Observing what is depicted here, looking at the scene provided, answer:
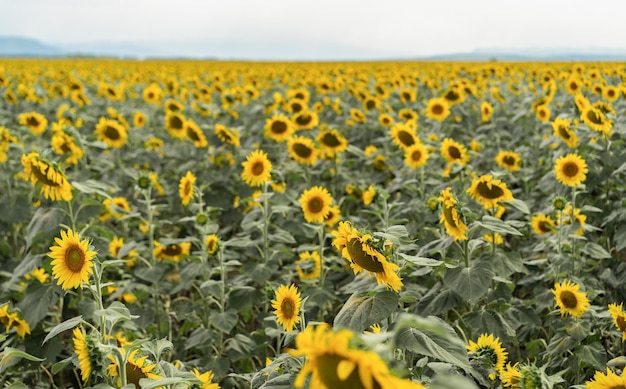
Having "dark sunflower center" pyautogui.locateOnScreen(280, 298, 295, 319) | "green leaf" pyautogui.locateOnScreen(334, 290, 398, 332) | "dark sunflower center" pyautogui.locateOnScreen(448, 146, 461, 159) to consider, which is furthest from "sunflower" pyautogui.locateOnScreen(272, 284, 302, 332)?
"dark sunflower center" pyautogui.locateOnScreen(448, 146, 461, 159)

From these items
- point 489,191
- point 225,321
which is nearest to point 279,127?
point 225,321

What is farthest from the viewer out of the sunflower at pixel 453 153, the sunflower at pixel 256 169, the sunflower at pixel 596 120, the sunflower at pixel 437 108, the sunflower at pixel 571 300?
the sunflower at pixel 437 108

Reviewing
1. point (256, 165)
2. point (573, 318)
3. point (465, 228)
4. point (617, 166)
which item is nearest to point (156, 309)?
point (256, 165)

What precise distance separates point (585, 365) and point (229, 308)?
1999 mm

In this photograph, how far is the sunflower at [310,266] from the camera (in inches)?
142

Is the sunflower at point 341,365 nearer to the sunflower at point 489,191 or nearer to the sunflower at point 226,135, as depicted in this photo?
the sunflower at point 489,191

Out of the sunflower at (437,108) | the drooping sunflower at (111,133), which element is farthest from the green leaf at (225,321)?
the sunflower at (437,108)

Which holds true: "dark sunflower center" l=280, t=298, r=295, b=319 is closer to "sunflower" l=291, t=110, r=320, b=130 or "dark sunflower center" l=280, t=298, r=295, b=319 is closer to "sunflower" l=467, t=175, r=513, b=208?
"sunflower" l=467, t=175, r=513, b=208

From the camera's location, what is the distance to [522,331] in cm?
347

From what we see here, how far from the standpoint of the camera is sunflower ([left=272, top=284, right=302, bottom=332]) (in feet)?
7.85

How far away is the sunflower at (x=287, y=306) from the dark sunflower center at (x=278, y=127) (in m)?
3.17

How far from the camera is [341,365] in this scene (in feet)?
3.04

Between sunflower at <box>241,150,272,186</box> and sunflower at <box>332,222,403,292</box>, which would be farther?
sunflower at <box>241,150,272,186</box>

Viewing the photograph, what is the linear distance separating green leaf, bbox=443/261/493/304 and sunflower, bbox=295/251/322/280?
1039mm
